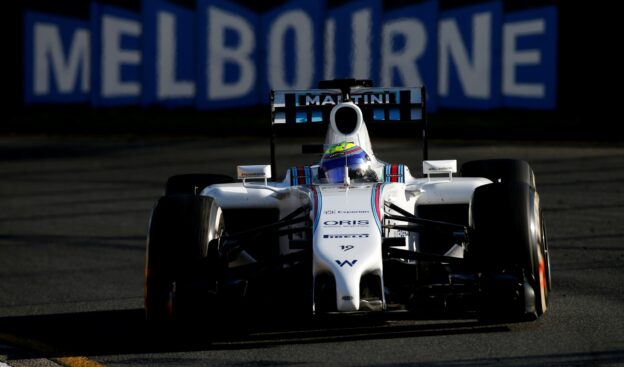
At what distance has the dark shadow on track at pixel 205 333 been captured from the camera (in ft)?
28.0

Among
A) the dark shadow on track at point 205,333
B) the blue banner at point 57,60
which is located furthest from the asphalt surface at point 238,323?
the blue banner at point 57,60

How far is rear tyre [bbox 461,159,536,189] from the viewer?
34.4 feet

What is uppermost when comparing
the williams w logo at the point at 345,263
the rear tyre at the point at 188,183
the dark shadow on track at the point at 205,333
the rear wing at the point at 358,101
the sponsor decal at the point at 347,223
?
the rear wing at the point at 358,101

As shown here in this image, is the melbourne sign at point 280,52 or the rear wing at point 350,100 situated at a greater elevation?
the melbourne sign at point 280,52

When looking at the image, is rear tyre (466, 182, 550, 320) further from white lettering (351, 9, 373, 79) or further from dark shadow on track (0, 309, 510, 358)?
white lettering (351, 9, 373, 79)

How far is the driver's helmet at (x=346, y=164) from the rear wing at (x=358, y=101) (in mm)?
1122

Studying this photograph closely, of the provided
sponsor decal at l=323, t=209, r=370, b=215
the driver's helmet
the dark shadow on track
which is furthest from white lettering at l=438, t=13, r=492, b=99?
sponsor decal at l=323, t=209, r=370, b=215

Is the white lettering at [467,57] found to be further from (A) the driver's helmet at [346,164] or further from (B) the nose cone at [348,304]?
(B) the nose cone at [348,304]

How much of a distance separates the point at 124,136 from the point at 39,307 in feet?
48.8

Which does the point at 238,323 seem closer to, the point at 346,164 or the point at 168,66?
the point at 346,164

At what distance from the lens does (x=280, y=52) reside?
2530 centimetres

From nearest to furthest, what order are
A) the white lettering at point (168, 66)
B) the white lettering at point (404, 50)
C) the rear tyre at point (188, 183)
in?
the rear tyre at point (188, 183) < the white lettering at point (404, 50) < the white lettering at point (168, 66)

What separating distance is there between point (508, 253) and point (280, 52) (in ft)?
56.3

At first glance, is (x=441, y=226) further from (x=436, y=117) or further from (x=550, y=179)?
(x=436, y=117)
